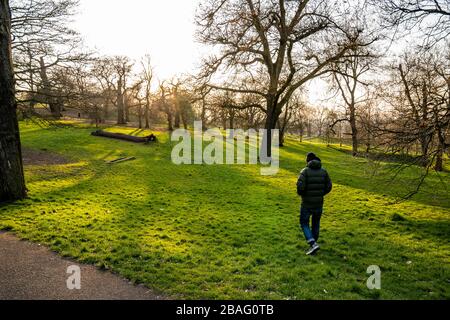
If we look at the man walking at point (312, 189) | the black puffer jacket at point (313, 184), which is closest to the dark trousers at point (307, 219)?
the man walking at point (312, 189)

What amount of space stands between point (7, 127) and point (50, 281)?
716 cm

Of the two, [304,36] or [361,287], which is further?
[304,36]

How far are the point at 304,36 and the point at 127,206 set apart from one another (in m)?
15.4

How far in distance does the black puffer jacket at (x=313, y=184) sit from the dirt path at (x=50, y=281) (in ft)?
14.0

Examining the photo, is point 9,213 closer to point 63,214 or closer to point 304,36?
point 63,214

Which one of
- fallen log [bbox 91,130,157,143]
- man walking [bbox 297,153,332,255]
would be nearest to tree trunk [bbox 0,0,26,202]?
man walking [bbox 297,153,332,255]

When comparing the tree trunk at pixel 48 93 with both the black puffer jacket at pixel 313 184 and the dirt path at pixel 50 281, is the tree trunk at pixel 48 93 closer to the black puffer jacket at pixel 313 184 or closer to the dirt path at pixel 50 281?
the dirt path at pixel 50 281

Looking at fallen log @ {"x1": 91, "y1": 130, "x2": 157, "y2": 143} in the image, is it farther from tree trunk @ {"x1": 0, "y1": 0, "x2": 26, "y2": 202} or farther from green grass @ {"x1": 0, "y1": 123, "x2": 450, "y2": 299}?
tree trunk @ {"x1": 0, "y1": 0, "x2": 26, "y2": 202}

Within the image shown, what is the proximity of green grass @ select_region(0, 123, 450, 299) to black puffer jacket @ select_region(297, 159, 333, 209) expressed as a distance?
144cm

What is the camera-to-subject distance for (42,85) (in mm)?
12781

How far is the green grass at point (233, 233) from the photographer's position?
19.9 feet

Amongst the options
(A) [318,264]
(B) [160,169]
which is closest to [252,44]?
(B) [160,169]

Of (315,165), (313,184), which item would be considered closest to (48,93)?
(315,165)

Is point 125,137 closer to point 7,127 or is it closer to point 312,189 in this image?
→ point 7,127
